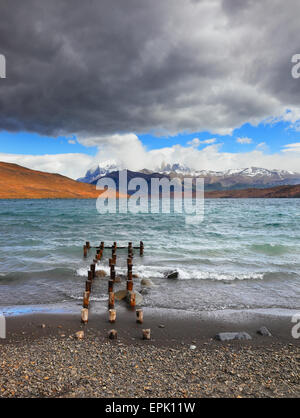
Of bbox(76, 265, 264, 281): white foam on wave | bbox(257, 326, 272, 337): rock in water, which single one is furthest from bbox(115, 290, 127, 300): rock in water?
bbox(257, 326, 272, 337): rock in water

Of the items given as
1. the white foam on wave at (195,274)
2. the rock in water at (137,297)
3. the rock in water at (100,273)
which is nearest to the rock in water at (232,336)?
the rock in water at (137,297)

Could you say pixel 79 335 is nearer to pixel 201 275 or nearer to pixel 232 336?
pixel 232 336

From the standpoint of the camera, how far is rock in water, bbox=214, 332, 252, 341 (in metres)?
8.17

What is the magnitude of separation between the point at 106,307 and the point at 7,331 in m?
3.60

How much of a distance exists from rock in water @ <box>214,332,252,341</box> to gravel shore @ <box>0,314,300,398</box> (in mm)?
208

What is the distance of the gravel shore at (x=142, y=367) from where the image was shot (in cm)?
558

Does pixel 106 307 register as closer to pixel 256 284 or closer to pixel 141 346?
pixel 141 346

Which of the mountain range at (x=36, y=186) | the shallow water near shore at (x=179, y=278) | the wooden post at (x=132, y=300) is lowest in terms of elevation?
the shallow water near shore at (x=179, y=278)

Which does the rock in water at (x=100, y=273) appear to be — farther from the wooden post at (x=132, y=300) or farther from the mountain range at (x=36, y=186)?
the mountain range at (x=36, y=186)

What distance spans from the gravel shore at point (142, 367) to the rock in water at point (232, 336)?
0.68 feet

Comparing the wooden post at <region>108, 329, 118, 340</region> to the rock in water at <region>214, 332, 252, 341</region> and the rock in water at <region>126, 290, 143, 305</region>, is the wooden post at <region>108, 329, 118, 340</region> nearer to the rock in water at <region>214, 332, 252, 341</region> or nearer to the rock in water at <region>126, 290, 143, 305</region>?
the rock in water at <region>126, 290, 143, 305</region>

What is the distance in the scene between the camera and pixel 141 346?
766 cm
